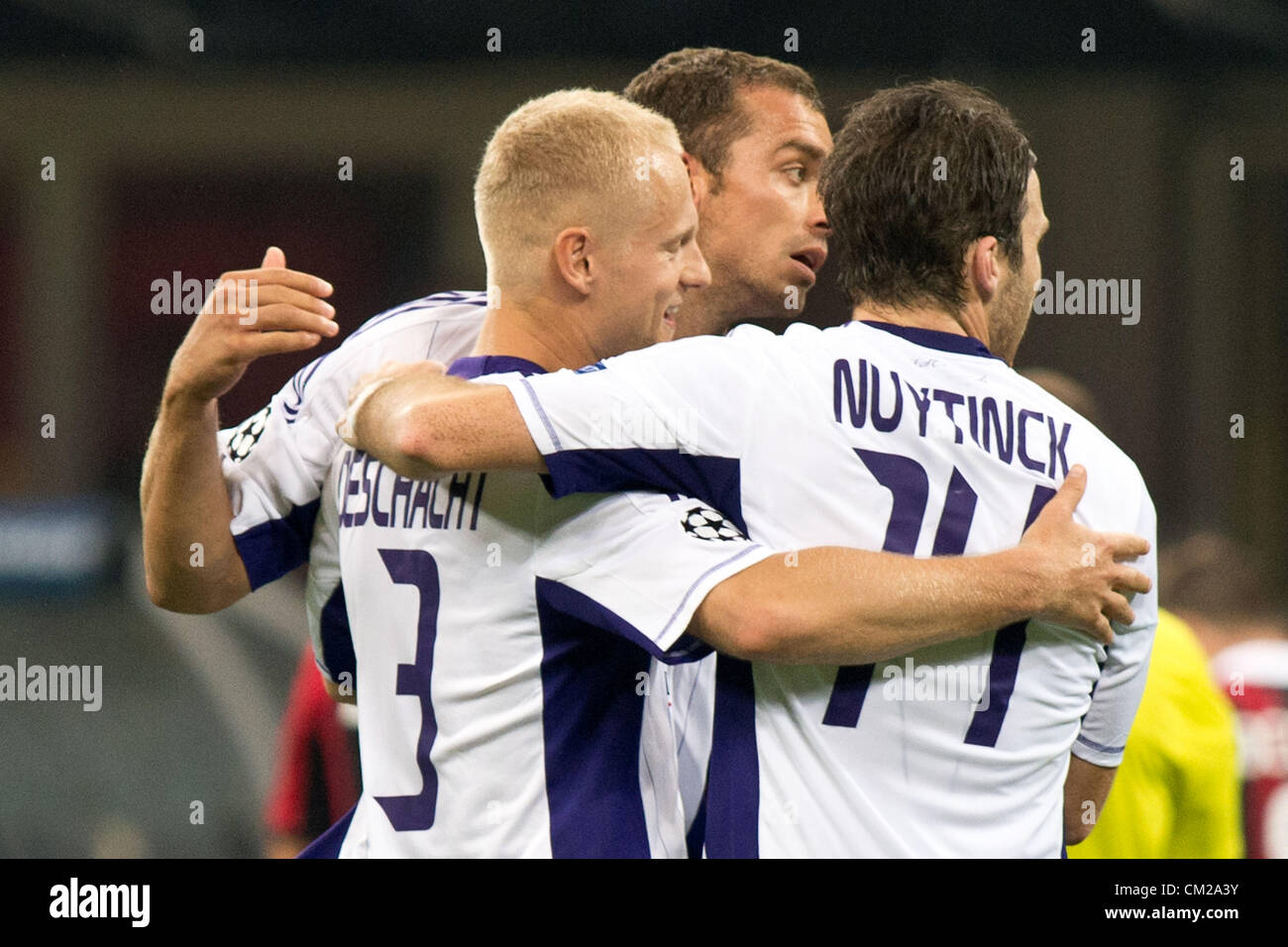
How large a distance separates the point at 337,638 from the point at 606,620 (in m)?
0.64

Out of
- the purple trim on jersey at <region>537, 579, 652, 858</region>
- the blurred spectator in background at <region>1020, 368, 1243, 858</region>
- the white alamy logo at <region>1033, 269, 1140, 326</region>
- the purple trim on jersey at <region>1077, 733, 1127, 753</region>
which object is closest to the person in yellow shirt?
the blurred spectator in background at <region>1020, 368, 1243, 858</region>

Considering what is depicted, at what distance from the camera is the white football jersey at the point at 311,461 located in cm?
216

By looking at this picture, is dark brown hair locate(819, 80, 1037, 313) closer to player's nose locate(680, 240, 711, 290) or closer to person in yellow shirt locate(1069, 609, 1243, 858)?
player's nose locate(680, 240, 711, 290)

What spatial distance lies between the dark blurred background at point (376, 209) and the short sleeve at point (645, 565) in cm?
812

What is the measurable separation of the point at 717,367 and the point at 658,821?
64 cm

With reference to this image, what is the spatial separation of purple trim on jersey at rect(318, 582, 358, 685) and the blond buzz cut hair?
57cm

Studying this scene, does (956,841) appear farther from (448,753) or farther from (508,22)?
(508,22)

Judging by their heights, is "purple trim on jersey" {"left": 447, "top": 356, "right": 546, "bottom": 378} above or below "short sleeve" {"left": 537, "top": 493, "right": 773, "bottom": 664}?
above

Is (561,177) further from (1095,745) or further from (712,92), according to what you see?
(1095,745)

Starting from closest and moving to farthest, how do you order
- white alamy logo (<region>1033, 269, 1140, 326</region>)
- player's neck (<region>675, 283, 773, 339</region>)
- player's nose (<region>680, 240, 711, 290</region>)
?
player's nose (<region>680, 240, 711, 290</region>)
player's neck (<region>675, 283, 773, 339</region>)
white alamy logo (<region>1033, 269, 1140, 326</region>)

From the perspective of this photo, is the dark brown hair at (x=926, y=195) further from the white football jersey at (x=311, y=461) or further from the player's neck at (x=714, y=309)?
the player's neck at (x=714, y=309)

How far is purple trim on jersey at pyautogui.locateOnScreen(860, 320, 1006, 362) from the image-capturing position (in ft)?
6.42

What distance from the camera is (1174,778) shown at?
2.93 meters
